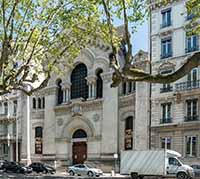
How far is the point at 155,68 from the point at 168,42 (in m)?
2.79

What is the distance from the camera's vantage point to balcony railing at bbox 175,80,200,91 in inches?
1699

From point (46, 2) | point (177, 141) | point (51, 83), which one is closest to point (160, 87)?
point (177, 141)

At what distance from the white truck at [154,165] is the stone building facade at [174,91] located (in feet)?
18.0

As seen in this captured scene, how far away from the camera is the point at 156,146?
152ft

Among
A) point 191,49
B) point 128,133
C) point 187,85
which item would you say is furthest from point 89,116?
point 191,49

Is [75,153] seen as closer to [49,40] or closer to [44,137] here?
[44,137]

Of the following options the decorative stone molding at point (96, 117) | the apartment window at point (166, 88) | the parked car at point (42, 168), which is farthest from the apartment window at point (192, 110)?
the parked car at point (42, 168)

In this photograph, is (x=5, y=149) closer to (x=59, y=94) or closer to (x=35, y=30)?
(x=59, y=94)

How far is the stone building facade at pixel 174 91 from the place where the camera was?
43.3 metres

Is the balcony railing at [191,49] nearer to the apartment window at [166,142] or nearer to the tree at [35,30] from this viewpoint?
the apartment window at [166,142]

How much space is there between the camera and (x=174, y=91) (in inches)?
1775

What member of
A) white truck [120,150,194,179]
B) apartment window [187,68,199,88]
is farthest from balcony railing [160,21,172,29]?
white truck [120,150,194,179]

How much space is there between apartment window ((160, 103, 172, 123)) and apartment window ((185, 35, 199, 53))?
541cm

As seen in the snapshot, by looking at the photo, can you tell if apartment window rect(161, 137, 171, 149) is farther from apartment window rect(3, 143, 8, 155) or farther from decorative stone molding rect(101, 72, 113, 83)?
apartment window rect(3, 143, 8, 155)
